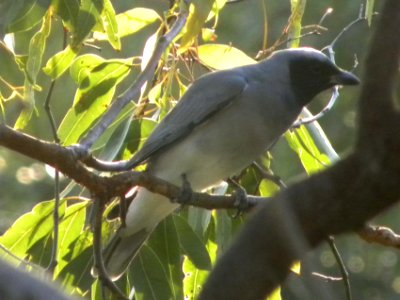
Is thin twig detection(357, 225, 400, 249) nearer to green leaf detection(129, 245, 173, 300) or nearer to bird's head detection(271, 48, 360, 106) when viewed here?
green leaf detection(129, 245, 173, 300)

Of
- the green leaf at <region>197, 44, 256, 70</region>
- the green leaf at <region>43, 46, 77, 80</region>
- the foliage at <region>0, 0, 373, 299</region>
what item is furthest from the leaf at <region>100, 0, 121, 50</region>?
the green leaf at <region>197, 44, 256, 70</region>

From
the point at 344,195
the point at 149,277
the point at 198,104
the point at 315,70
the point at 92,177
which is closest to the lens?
the point at 344,195

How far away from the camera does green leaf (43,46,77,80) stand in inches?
105

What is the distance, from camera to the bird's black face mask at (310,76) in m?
3.23

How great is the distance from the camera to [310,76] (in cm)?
328

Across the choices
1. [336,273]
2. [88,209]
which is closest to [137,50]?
[336,273]

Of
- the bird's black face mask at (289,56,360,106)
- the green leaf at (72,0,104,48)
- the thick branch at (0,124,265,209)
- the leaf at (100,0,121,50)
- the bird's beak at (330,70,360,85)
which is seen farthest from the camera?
the bird's black face mask at (289,56,360,106)

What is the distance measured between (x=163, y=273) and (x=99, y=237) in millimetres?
401

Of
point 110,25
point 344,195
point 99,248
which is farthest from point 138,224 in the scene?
point 344,195

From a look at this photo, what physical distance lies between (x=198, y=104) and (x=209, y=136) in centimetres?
11

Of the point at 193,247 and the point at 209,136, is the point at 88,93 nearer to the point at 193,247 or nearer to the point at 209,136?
the point at 209,136

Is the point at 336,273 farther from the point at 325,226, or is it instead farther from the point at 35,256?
the point at 325,226

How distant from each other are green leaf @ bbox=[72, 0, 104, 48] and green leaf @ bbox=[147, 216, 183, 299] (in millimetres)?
630

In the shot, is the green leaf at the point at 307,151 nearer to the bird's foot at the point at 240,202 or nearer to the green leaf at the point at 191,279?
the bird's foot at the point at 240,202
